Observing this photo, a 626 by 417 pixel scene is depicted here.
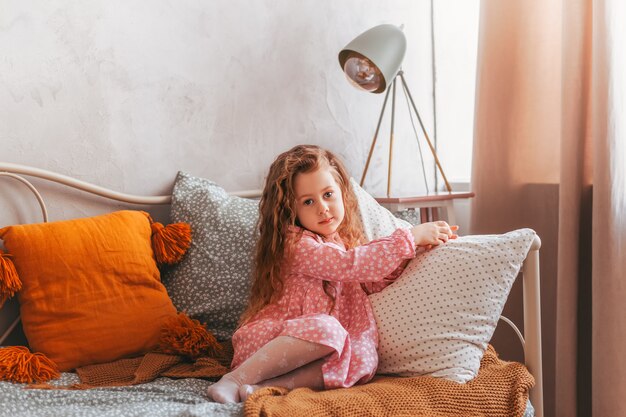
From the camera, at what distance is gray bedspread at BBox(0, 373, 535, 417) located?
1.22 metres

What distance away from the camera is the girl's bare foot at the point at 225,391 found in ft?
4.24

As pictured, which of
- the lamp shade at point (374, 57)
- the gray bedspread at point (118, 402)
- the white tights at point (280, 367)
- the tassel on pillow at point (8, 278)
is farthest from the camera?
the lamp shade at point (374, 57)

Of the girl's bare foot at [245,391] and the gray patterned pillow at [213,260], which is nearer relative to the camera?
the girl's bare foot at [245,391]

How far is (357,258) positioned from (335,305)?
13 cm

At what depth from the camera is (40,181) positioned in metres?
1.70

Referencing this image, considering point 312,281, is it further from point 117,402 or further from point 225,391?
point 117,402

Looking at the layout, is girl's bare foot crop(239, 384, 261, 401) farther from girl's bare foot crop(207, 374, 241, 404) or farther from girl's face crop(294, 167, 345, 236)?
girl's face crop(294, 167, 345, 236)

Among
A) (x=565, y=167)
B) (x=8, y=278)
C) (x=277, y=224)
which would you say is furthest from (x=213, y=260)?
(x=565, y=167)

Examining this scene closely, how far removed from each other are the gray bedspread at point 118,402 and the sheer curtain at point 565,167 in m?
0.50

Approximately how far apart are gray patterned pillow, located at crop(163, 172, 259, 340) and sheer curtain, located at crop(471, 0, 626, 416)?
795 mm

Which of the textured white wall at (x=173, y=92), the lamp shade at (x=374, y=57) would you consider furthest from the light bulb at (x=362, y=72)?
the textured white wall at (x=173, y=92)

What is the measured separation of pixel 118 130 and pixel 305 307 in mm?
705

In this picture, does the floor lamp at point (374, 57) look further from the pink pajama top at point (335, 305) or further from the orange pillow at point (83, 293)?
the orange pillow at point (83, 293)

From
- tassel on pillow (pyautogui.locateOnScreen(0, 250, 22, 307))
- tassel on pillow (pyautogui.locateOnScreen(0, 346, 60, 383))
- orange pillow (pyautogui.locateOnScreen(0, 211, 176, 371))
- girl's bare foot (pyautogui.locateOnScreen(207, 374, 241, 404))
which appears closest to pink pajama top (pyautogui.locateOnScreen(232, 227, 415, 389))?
girl's bare foot (pyautogui.locateOnScreen(207, 374, 241, 404))
